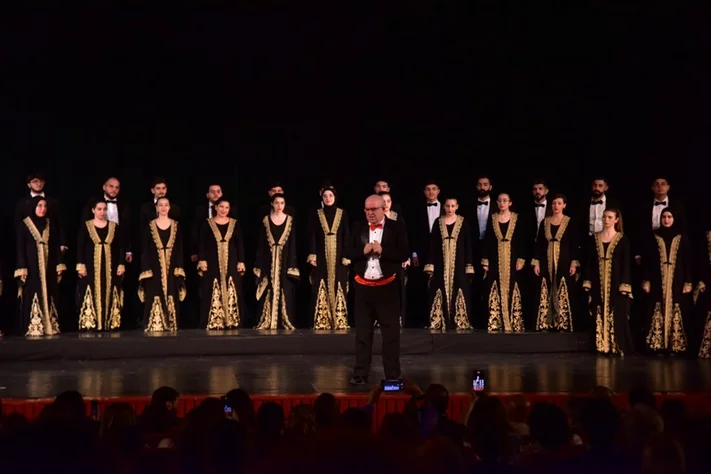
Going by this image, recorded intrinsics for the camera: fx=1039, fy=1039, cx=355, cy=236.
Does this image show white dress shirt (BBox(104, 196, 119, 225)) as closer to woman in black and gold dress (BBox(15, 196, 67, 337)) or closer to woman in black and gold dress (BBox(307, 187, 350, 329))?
woman in black and gold dress (BBox(15, 196, 67, 337))

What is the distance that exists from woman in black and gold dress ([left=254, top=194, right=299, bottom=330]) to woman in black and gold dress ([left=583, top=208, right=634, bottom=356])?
2.98m

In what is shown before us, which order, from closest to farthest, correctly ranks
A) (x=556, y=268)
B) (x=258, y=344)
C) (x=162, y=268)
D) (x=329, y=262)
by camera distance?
(x=258, y=344), (x=556, y=268), (x=162, y=268), (x=329, y=262)

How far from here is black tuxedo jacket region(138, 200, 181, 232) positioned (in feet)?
33.9

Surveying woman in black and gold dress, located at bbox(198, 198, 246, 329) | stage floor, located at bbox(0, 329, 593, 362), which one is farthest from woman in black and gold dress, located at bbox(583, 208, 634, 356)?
woman in black and gold dress, located at bbox(198, 198, 246, 329)

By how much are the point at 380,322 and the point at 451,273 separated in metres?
3.19

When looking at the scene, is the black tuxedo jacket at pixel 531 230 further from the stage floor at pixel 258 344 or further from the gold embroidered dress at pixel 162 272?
the gold embroidered dress at pixel 162 272

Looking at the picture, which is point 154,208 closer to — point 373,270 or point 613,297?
point 373,270

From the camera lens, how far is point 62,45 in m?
10.9

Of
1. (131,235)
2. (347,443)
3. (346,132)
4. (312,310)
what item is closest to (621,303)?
(312,310)

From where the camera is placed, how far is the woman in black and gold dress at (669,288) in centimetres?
955

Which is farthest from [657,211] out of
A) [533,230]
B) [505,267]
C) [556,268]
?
[505,267]

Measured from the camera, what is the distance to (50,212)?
9969mm

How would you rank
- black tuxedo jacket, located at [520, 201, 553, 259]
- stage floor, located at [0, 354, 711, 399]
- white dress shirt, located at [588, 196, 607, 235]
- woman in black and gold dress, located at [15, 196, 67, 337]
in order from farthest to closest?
black tuxedo jacket, located at [520, 201, 553, 259] < white dress shirt, located at [588, 196, 607, 235] < woman in black and gold dress, located at [15, 196, 67, 337] < stage floor, located at [0, 354, 711, 399]

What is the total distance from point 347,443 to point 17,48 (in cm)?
968
